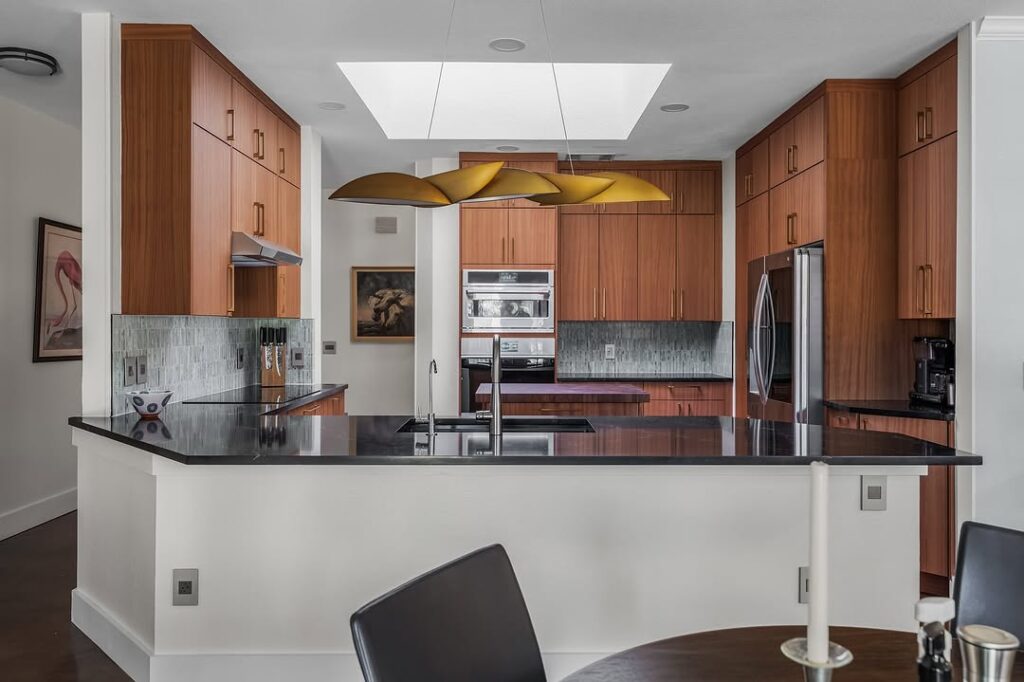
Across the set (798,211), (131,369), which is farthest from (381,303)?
(798,211)

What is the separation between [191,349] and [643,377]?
342 centimetres

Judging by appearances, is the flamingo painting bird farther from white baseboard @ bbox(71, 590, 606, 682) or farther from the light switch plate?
the light switch plate

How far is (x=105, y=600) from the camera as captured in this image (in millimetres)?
2990

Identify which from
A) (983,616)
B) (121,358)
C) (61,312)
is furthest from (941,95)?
(61,312)

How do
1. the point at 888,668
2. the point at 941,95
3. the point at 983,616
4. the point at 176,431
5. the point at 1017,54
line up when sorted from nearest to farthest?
the point at 888,668 → the point at 983,616 → the point at 176,431 → the point at 1017,54 → the point at 941,95

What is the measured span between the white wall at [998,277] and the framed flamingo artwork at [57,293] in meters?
5.13

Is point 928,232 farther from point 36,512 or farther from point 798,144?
point 36,512

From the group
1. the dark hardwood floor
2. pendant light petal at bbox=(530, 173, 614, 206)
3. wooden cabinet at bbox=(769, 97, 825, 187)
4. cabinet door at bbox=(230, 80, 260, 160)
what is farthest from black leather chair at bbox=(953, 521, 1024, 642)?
cabinet door at bbox=(230, 80, 260, 160)

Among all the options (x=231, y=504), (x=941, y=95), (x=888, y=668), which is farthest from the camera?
(x=941, y=95)

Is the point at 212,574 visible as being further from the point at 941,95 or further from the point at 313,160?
the point at 941,95

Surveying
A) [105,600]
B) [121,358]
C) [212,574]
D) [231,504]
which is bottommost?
[105,600]

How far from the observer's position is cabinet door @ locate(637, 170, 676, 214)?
6.26 m

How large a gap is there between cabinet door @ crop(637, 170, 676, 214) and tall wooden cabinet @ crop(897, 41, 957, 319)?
227 centimetres

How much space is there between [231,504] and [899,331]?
3.52 metres
